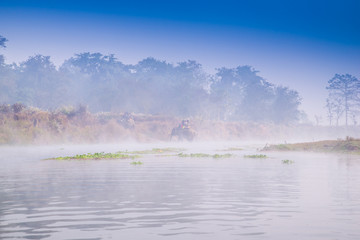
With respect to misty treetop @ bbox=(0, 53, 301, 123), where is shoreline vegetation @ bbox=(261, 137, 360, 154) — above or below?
below

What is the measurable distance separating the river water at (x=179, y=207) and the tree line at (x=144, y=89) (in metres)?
81.6

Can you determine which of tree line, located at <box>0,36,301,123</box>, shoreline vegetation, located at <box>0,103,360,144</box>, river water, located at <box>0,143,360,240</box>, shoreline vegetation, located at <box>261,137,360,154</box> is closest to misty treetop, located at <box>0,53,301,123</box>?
tree line, located at <box>0,36,301,123</box>

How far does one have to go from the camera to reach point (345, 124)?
444ft

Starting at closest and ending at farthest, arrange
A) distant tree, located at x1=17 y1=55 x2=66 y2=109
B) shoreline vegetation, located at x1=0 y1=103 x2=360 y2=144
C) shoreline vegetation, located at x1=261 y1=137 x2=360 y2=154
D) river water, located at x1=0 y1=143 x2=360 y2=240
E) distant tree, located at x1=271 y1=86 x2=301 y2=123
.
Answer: river water, located at x1=0 y1=143 x2=360 y2=240, shoreline vegetation, located at x1=261 y1=137 x2=360 y2=154, shoreline vegetation, located at x1=0 y1=103 x2=360 y2=144, distant tree, located at x1=17 y1=55 x2=66 y2=109, distant tree, located at x1=271 y1=86 x2=301 y2=123

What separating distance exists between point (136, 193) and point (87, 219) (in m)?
4.38

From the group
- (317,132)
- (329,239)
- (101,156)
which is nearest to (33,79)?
(101,156)

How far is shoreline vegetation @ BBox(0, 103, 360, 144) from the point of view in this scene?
48.8 meters

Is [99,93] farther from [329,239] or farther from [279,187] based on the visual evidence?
[329,239]

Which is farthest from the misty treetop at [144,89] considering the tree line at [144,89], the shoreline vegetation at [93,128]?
the shoreline vegetation at [93,128]

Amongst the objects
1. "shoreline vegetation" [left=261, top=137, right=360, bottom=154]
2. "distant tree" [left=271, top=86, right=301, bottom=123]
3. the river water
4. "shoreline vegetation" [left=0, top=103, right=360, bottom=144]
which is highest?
"distant tree" [left=271, top=86, right=301, bottom=123]

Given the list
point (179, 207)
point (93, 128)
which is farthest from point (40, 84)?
point (179, 207)

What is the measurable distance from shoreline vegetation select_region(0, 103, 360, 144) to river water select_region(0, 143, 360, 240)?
31669mm

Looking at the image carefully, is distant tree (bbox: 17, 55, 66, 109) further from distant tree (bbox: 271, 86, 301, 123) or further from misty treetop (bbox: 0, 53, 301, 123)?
distant tree (bbox: 271, 86, 301, 123)

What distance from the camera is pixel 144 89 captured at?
364 ft
